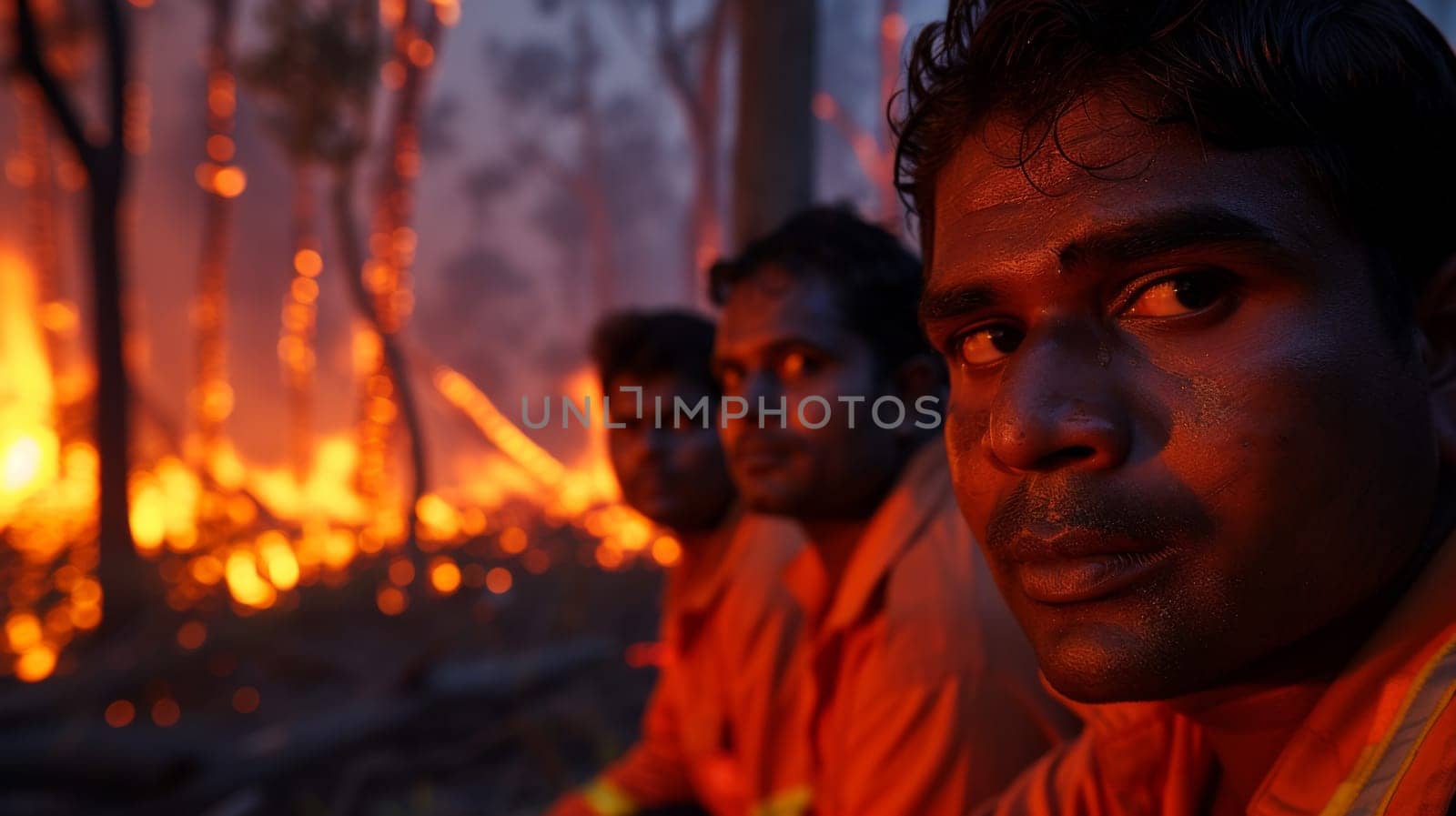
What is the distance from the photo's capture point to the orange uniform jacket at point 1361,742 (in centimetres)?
72

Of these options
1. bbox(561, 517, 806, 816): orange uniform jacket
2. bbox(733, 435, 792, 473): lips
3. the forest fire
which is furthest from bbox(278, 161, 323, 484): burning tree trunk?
bbox(733, 435, 792, 473): lips

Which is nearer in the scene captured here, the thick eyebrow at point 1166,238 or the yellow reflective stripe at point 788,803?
the thick eyebrow at point 1166,238

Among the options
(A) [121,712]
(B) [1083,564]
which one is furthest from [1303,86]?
(A) [121,712]

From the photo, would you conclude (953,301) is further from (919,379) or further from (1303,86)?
(919,379)

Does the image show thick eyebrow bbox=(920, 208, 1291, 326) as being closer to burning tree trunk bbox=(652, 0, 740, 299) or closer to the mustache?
the mustache

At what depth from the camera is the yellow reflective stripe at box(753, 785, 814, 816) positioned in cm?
196

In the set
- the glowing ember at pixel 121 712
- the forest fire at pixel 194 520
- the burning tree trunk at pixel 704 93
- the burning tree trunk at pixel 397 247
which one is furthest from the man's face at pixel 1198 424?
the burning tree trunk at pixel 704 93

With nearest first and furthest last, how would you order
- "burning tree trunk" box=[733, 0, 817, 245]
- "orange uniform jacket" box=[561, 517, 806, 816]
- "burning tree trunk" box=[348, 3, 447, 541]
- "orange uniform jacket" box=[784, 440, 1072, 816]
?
"orange uniform jacket" box=[784, 440, 1072, 816] → "orange uniform jacket" box=[561, 517, 806, 816] → "burning tree trunk" box=[733, 0, 817, 245] → "burning tree trunk" box=[348, 3, 447, 541]

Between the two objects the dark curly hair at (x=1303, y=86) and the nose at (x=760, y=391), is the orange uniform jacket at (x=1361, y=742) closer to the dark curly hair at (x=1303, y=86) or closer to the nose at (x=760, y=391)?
the dark curly hair at (x=1303, y=86)

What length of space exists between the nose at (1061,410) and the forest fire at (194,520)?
6.44 meters

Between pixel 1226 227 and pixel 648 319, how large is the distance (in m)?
2.14

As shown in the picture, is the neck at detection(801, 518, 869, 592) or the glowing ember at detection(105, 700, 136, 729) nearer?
the neck at detection(801, 518, 869, 592)

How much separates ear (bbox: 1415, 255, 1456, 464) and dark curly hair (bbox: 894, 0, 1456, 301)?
0.02 m

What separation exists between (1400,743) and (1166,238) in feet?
1.42
